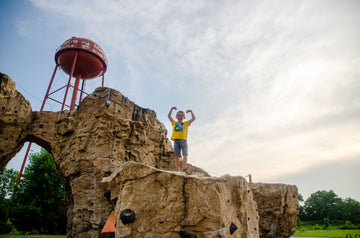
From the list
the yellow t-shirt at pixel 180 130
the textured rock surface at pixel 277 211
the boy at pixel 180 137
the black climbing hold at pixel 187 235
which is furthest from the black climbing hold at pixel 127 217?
the textured rock surface at pixel 277 211

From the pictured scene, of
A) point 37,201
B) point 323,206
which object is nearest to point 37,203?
point 37,201

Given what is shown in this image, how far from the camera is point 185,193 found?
410 cm

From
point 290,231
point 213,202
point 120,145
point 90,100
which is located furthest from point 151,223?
point 90,100

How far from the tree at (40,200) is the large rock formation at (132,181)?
10.7 metres

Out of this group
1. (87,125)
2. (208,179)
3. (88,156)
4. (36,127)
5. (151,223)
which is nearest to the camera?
(151,223)

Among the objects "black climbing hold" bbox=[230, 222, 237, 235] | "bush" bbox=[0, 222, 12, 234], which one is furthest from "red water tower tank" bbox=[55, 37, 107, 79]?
"black climbing hold" bbox=[230, 222, 237, 235]

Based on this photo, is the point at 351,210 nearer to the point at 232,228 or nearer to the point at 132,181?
the point at 232,228

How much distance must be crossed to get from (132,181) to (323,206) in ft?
169

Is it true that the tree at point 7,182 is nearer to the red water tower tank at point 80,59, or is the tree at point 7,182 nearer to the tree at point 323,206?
the red water tower tank at point 80,59

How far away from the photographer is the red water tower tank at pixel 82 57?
19.1m

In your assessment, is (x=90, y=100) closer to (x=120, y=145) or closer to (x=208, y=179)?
(x=120, y=145)

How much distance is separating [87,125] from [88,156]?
4.88 ft

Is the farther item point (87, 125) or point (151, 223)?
point (87, 125)

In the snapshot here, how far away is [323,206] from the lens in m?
42.9
